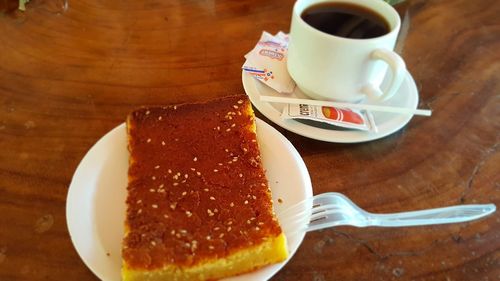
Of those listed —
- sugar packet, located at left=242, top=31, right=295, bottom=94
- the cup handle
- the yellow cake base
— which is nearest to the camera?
the yellow cake base

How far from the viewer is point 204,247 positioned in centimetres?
54

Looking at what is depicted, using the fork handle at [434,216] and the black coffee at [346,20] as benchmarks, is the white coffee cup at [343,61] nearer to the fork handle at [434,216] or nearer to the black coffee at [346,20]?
the black coffee at [346,20]

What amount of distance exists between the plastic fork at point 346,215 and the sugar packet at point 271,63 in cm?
29

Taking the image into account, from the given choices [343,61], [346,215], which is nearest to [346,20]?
[343,61]

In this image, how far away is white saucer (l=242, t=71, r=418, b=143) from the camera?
0.73 m

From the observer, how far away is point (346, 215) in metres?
0.60

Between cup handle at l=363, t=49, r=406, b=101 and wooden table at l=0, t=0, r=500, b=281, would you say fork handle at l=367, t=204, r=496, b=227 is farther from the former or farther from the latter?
cup handle at l=363, t=49, r=406, b=101

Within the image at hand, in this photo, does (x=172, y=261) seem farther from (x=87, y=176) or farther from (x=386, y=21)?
(x=386, y=21)

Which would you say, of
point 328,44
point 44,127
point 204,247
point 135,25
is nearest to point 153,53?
point 135,25

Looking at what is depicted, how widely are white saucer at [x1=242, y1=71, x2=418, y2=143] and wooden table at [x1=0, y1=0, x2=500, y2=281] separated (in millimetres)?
27

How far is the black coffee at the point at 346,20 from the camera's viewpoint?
74 cm

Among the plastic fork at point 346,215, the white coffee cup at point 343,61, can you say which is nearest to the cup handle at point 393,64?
the white coffee cup at point 343,61

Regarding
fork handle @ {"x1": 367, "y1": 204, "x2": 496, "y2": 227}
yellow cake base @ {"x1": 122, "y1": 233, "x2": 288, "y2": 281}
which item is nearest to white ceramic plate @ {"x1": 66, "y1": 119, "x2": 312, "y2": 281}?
yellow cake base @ {"x1": 122, "y1": 233, "x2": 288, "y2": 281}

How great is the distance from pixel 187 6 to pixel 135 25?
148 mm
